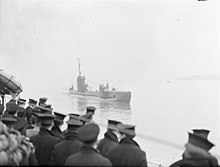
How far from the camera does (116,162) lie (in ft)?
8.38

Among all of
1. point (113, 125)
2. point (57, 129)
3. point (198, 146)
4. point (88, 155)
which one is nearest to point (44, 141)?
point (57, 129)

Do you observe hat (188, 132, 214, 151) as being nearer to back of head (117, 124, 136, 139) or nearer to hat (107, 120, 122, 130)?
back of head (117, 124, 136, 139)

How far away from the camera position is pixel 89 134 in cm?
226

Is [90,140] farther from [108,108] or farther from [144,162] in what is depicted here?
[108,108]

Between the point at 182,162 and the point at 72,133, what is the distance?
3.09 feet

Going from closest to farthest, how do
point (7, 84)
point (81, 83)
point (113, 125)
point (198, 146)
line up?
point (198, 146) → point (113, 125) → point (7, 84) → point (81, 83)

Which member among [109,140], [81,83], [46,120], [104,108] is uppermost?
[46,120]

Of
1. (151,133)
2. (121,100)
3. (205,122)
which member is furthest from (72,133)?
(121,100)

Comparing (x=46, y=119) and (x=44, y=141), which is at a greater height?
(x=46, y=119)

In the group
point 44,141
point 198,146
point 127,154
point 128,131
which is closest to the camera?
point 198,146

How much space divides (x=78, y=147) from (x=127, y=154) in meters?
0.42

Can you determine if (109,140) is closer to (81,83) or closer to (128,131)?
(128,131)

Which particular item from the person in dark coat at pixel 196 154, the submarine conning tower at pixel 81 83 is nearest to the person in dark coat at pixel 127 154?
the person in dark coat at pixel 196 154

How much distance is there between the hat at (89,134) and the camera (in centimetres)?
221
